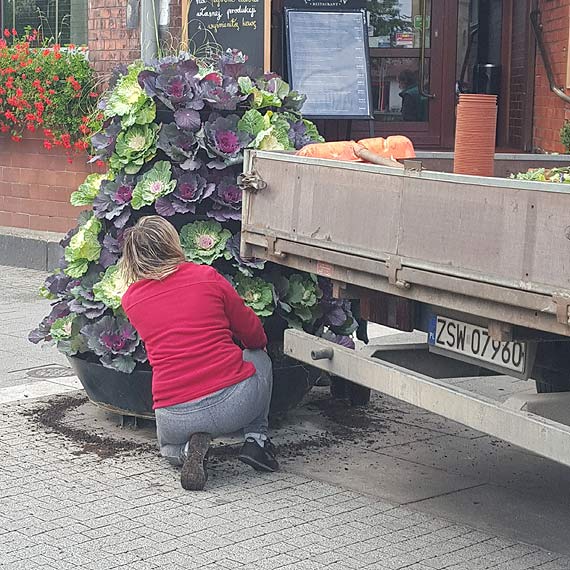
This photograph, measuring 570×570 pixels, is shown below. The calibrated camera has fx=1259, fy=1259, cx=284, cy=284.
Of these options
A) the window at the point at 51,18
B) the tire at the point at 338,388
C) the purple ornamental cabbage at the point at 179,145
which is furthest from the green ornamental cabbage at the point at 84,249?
the window at the point at 51,18

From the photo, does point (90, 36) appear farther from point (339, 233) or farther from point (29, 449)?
point (339, 233)

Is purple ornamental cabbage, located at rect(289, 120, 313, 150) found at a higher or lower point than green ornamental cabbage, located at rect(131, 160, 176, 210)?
higher

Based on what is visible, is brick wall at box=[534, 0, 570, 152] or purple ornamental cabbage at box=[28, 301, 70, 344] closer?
purple ornamental cabbage at box=[28, 301, 70, 344]

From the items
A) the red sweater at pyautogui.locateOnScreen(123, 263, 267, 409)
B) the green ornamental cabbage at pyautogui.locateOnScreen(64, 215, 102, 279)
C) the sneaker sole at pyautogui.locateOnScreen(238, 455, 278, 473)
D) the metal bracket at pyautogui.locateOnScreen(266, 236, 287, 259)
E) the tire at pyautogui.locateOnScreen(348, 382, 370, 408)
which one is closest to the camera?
the metal bracket at pyautogui.locateOnScreen(266, 236, 287, 259)

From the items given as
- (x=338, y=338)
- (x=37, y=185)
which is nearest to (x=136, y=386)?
(x=338, y=338)

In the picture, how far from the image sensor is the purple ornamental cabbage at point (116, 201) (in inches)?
253

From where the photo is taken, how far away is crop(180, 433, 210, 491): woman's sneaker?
5.64 metres

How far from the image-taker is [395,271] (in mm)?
4766

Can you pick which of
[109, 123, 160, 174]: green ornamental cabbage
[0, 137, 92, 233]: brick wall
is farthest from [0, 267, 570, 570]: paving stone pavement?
[0, 137, 92, 233]: brick wall

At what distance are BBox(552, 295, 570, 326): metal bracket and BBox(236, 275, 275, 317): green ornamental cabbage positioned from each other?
2490 mm

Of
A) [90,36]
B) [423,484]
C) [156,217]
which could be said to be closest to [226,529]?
[423,484]

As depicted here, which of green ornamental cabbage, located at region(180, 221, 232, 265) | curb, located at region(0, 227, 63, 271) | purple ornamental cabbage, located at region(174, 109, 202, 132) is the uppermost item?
purple ornamental cabbage, located at region(174, 109, 202, 132)

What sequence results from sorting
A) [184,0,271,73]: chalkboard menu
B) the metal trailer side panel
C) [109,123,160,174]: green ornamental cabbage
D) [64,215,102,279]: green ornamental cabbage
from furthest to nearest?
1. [184,0,271,73]: chalkboard menu
2. [64,215,102,279]: green ornamental cabbage
3. [109,123,160,174]: green ornamental cabbage
4. the metal trailer side panel

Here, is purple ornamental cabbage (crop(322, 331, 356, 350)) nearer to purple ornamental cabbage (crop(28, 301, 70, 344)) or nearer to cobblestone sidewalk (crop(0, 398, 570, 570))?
cobblestone sidewalk (crop(0, 398, 570, 570))
